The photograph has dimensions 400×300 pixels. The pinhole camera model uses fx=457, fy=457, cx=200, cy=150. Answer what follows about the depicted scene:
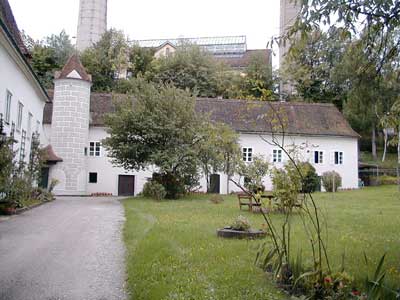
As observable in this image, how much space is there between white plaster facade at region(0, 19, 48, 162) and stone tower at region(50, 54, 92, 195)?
7.10 meters

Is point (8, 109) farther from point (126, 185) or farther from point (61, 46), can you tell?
point (61, 46)

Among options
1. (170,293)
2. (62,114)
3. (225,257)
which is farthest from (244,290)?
(62,114)

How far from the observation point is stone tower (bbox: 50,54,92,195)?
39.7 meters

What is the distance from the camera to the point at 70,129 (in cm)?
4016

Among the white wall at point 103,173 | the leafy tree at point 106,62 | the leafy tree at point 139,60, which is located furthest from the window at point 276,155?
the leafy tree at point 139,60

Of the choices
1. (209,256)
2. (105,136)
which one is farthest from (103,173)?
(209,256)

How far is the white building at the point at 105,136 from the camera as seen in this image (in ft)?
132

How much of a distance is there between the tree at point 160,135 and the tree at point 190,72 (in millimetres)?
27011

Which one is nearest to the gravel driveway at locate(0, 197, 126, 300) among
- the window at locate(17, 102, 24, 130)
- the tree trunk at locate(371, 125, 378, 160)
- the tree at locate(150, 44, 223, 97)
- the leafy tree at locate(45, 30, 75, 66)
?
the window at locate(17, 102, 24, 130)

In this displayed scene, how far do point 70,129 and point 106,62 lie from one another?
20.9 m

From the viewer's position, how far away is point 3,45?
20016mm

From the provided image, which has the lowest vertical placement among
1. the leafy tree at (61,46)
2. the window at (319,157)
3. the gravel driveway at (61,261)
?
the gravel driveway at (61,261)

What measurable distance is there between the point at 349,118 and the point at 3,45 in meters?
48.1

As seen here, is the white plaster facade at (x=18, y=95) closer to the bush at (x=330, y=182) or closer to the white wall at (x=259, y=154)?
the white wall at (x=259, y=154)
